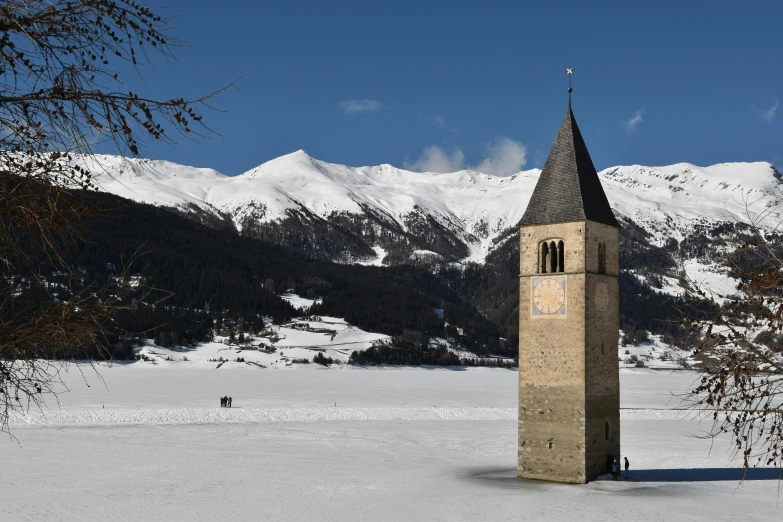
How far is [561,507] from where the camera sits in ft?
107

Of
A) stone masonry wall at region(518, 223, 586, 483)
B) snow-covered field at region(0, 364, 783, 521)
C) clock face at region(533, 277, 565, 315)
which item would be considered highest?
clock face at region(533, 277, 565, 315)

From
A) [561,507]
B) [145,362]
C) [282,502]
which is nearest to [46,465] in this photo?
[282,502]

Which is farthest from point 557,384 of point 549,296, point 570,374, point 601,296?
point 601,296

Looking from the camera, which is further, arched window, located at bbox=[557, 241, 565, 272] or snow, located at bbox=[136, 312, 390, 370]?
snow, located at bbox=[136, 312, 390, 370]

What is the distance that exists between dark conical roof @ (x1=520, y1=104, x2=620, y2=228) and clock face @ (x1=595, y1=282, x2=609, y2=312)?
10.7ft

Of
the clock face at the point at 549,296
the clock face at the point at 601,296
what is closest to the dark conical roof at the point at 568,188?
the clock face at the point at 549,296

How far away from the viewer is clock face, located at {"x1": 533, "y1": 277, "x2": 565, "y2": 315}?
133 feet

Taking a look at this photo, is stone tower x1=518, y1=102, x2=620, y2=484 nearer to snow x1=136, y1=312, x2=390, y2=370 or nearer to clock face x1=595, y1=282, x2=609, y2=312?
clock face x1=595, y1=282, x2=609, y2=312

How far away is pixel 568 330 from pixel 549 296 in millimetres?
2024

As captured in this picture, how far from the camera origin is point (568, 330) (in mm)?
39781

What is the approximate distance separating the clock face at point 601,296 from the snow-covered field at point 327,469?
825 centimetres

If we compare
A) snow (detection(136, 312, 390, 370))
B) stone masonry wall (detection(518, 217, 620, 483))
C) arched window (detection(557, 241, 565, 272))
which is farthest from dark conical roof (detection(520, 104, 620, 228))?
snow (detection(136, 312, 390, 370))

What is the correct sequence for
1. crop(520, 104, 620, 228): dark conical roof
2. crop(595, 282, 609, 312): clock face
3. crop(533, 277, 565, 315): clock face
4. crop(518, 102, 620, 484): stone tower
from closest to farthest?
crop(518, 102, 620, 484): stone tower, crop(533, 277, 565, 315): clock face, crop(595, 282, 609, 312): clock face, crop(520, 104, 620, 228): dark conical roof

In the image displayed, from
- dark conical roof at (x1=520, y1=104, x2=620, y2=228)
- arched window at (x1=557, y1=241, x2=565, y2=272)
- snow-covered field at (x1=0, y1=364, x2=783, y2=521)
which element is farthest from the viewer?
arched window at (x1=557, y1=241, x2=565, y2=272)
